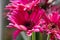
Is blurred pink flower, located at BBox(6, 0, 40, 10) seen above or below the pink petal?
above

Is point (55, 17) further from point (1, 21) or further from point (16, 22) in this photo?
point (1, 21)

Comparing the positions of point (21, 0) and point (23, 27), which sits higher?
point (21, 0)

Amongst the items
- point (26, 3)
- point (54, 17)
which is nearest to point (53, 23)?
point (54, 17)

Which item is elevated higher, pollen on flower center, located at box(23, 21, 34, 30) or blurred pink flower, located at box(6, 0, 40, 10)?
blurred pink flower, located at box(6, 0, 40, 10)

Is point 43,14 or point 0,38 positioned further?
point 0,38

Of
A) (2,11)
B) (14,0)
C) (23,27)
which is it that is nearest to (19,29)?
(23,27)

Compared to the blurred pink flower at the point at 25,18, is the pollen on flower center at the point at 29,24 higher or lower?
lower

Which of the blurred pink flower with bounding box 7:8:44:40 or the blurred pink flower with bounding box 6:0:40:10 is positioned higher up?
the blurred pink flower with bounding box 6:0:40:10

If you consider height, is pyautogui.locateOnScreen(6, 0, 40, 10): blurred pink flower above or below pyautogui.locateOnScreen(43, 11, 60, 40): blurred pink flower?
above

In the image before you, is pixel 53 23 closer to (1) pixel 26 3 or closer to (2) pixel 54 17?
(2) pixel 54 17

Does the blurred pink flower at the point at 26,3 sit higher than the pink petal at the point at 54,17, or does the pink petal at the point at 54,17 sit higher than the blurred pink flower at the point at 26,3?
the blurred pink flower at the point at 26,3

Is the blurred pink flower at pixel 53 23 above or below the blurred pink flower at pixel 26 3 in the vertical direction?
below
